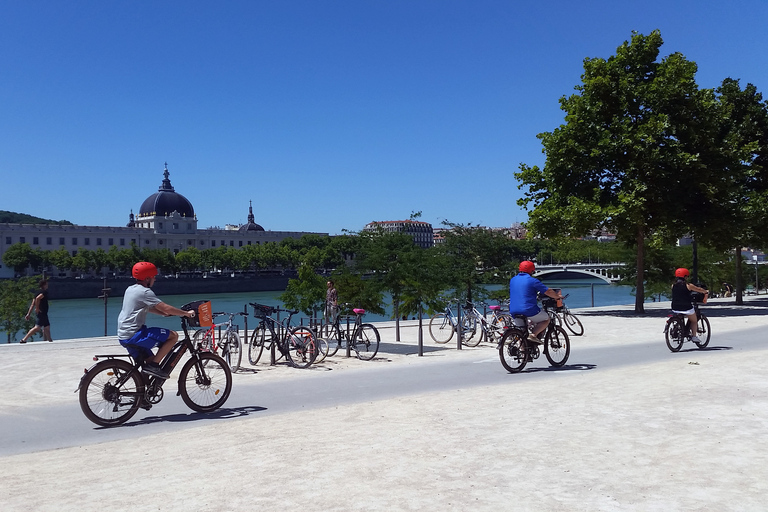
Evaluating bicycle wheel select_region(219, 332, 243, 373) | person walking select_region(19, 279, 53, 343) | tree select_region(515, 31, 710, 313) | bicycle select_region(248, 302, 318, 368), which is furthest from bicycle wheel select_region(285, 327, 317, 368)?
tree select_region(515, 31, 710, 313)

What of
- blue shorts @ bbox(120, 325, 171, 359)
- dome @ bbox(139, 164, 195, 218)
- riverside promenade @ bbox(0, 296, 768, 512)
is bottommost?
riverside promenade @ bbox(0, 296, 768, 512)

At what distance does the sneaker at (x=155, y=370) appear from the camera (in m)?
7.35

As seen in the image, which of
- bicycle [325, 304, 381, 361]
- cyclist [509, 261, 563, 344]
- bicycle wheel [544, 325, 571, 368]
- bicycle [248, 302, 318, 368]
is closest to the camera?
cyclist [509, 261, 563, 344]

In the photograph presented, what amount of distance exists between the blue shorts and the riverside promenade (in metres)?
0.78

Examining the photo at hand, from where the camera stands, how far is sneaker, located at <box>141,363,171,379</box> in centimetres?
735

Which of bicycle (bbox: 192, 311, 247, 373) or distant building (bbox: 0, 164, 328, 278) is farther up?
distant building (bbox: 0, 164, 328, 278)

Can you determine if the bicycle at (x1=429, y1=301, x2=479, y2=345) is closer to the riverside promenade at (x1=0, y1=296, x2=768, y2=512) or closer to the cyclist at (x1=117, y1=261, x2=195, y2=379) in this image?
the riverside promenade at (x1=0, y1=296, x2=768, y2=512)

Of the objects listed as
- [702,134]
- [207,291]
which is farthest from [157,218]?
[702,134]

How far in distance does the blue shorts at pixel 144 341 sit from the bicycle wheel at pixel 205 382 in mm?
510

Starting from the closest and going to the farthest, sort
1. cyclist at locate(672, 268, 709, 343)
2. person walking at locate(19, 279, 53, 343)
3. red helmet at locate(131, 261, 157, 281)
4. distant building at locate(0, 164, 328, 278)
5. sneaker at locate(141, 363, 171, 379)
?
sneaker at locate(141, 363, 171, 379) → red helmet at locate(131, 261, 157, 281) → cyclist at locate(672, 268, 709, 343) → person walking at locate(19, 279, 53, 343) → distant building at locate(0, 164, 328, 278)

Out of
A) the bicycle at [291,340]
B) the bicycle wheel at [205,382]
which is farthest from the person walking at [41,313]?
the bicycle wheel at [205,382]

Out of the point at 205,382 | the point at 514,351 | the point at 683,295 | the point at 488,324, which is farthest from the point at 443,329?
the point at 205,382

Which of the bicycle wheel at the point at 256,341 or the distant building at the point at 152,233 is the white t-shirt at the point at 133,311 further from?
the distant building at the point at 152,233

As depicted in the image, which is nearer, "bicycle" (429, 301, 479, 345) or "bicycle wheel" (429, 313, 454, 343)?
"bicycle" (429, 301, 479, 345)
